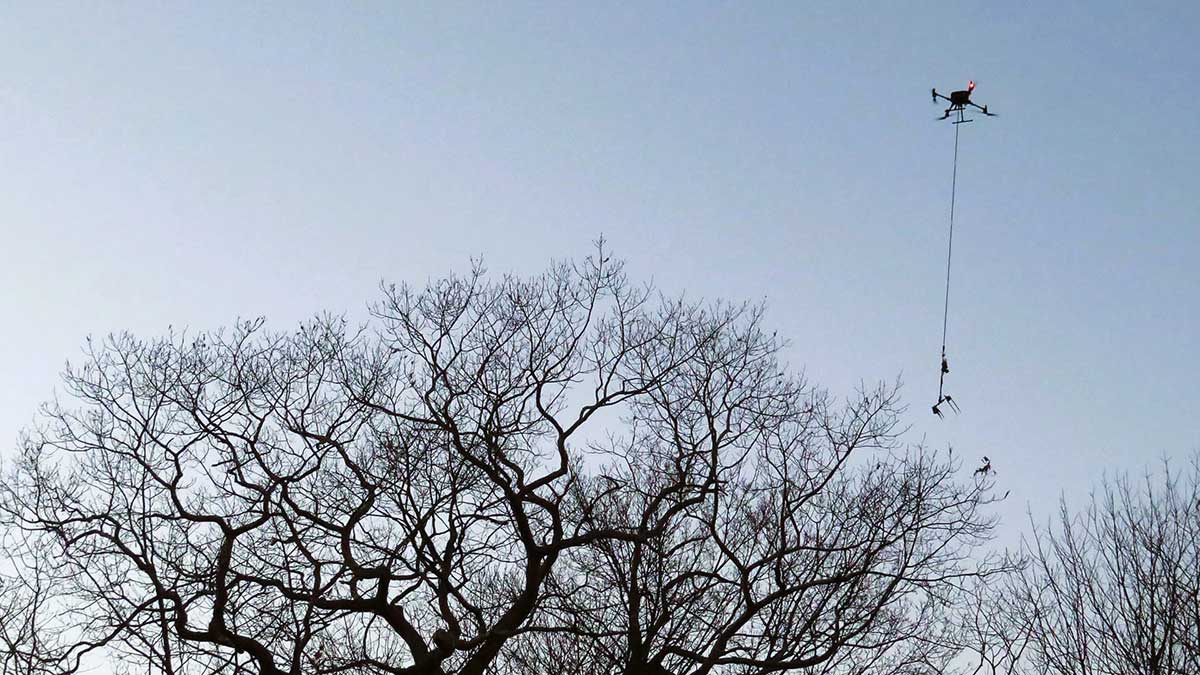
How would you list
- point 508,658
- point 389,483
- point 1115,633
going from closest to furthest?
1. point 1115,633
2. point 389,483
3. point 508,658

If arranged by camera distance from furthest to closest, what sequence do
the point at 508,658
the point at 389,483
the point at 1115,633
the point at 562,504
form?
1. the point at 508,658
2. the point at 562,504
3. the point at 389,483
4. the point at 1115,633

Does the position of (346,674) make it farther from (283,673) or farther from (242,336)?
(242,336)

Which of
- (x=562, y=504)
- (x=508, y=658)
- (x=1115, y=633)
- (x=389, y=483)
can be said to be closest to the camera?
(x=1115, y=633)

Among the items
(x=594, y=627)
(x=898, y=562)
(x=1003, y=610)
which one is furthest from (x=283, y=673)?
(x=1003, y=610)

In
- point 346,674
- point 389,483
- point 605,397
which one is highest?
point 605,397

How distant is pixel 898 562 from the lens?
1450cm

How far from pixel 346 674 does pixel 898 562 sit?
6409 millimetres

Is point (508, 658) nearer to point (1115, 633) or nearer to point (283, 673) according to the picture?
point (283, 673)

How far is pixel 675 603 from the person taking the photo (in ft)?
45.6

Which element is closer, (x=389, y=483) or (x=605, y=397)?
(x=389, y=483)

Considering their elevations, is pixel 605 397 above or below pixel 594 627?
above

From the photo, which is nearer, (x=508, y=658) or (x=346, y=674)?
(x=346, y=674)

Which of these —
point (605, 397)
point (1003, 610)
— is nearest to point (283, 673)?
point (605, 397)

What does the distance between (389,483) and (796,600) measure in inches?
188
